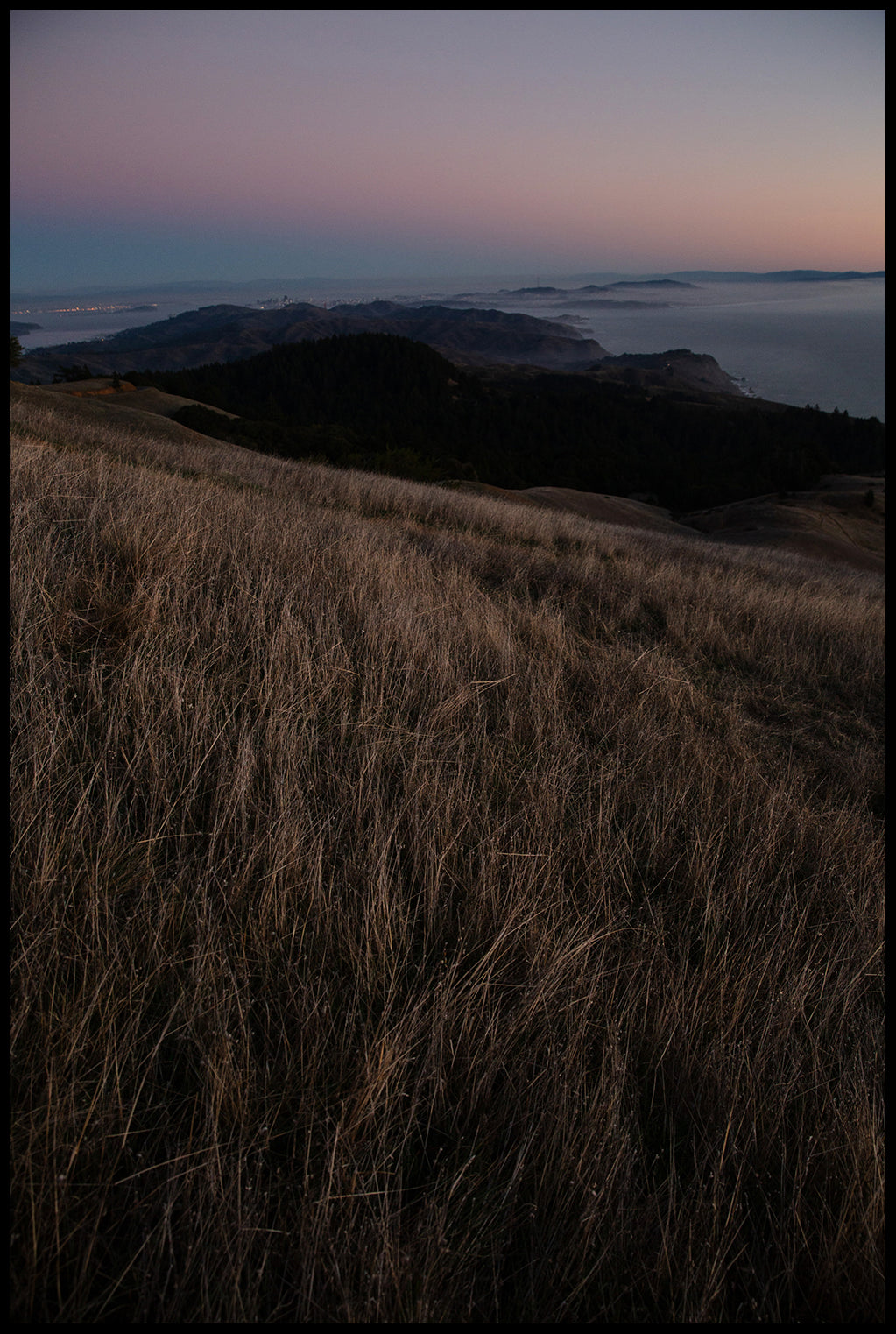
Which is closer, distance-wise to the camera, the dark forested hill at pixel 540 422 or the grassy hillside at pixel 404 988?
the grassy hillside at pixel 404 988

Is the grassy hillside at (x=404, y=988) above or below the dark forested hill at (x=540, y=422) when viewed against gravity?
below

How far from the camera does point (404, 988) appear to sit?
1.68 metres

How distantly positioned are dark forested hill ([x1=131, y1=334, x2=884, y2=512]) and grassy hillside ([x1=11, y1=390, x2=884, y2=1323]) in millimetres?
36985

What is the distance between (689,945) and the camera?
1954 mm

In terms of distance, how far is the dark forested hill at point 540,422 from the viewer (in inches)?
2574

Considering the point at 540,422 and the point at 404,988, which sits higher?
the point at 540,422

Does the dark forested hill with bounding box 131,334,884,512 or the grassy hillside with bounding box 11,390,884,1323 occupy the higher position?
the dark forested hill with bounding box 131,334,884,512

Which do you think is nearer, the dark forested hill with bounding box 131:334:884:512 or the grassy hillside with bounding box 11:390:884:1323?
the grassy hillside with bounding box 11:390:884:1323

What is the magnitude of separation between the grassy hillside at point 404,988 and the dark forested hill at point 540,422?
121 ft

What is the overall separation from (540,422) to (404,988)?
111351 mm

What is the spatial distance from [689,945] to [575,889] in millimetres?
395

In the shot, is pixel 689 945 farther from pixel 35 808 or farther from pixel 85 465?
pixel 85 465

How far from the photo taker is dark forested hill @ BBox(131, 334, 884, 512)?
65375mm

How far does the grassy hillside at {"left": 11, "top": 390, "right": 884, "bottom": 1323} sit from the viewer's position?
1.15 metres
